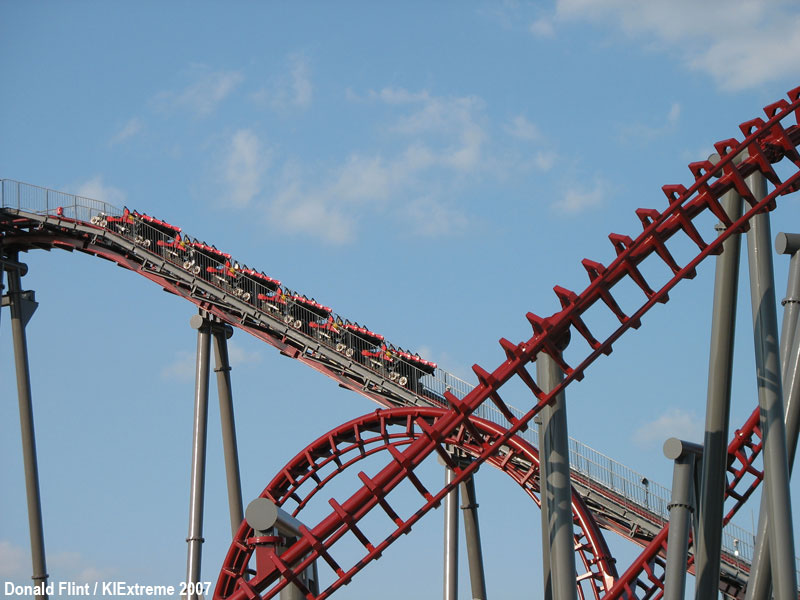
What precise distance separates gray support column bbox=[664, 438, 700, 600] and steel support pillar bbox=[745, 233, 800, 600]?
21.8 inches

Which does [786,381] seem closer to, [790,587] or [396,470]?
[790,587]

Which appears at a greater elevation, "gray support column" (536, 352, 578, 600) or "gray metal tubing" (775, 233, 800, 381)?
"gray metal tubing" (775, 233, 800, 381)

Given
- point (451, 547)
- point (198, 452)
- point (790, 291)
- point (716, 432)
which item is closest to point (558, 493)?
point (716, 432)

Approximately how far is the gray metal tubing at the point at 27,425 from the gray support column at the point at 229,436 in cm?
316

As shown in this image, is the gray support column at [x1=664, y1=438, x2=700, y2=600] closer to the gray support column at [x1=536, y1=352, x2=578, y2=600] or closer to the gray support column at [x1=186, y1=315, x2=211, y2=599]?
the gray support column at [x1=536, y1=352, x2=578, y2=600]

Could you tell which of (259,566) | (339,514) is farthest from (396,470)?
(259,566)

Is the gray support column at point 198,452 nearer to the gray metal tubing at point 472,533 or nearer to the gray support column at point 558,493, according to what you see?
the gray metal tubing at point 472,533

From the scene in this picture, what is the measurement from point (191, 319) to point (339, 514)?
9.83m

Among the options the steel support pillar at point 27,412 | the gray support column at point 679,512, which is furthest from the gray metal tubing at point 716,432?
the steel support pillar at point 27,412

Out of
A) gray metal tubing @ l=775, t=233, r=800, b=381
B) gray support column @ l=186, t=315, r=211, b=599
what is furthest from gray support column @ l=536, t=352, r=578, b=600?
gray support column @ l=186, t=315, r=211, b=599

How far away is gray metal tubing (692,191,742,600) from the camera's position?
10.6 metres

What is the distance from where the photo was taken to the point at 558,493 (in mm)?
10984

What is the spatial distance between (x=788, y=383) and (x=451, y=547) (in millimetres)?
9374

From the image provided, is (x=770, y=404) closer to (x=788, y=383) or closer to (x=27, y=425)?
(x=788, y=383)
